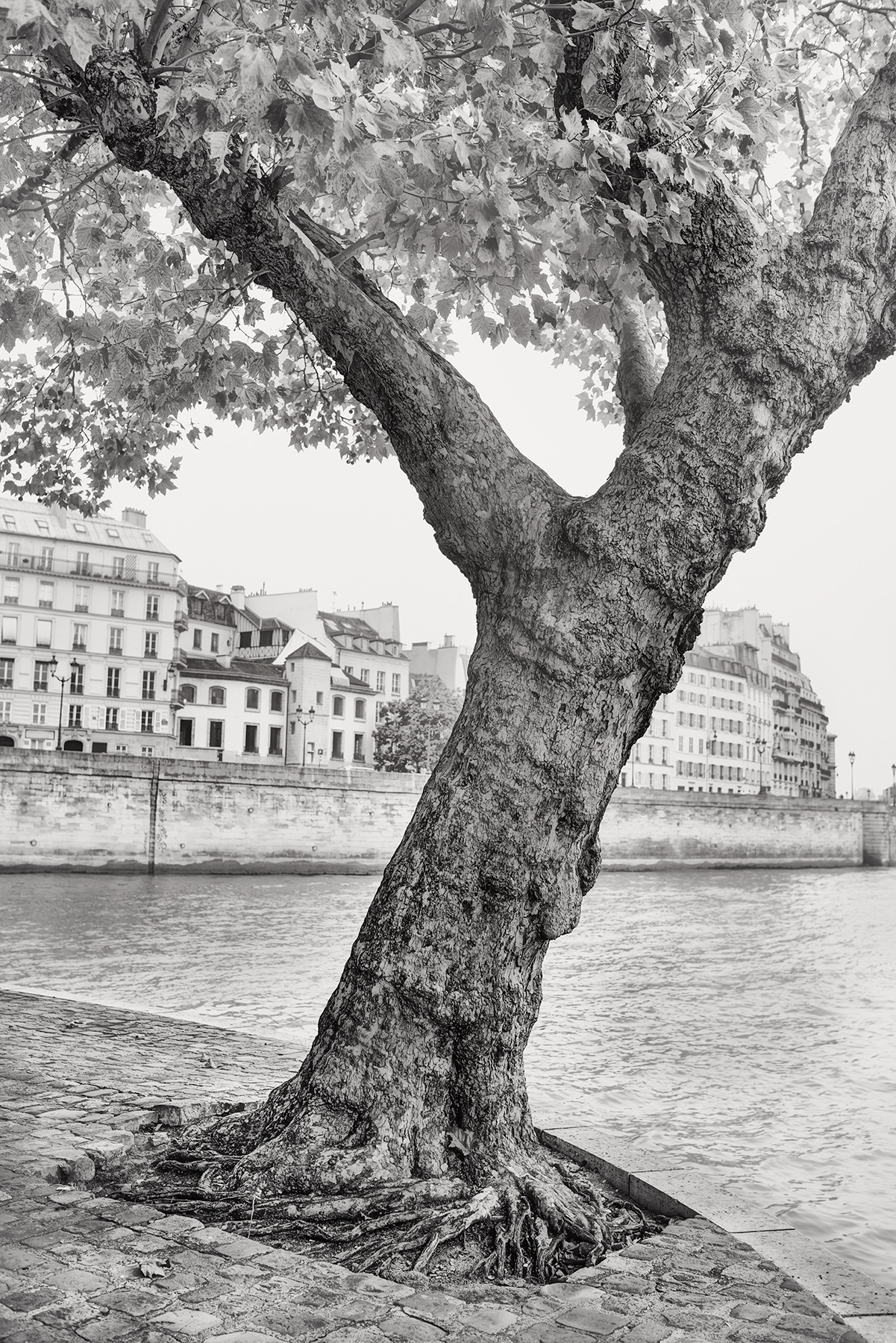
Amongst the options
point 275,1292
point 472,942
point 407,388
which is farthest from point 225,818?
point 275,1292

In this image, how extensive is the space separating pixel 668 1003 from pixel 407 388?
12.8 m

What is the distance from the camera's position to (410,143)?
4832 millimetres

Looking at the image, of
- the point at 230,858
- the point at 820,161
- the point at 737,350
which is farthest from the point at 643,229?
the point at 230,858

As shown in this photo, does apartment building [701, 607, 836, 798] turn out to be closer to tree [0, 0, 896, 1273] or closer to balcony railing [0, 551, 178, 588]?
balcony railing [0, 551, 178, 588]

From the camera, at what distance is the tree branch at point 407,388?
520cm

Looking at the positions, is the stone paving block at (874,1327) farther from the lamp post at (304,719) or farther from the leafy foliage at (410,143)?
the lamp post at (304,719)

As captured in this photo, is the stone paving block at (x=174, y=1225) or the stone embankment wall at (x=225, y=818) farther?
the stone embankment wall at (x=225, y=818)

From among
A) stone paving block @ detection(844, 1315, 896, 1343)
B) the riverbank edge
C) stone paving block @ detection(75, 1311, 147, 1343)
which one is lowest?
the riverbank edge

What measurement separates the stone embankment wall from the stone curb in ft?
120

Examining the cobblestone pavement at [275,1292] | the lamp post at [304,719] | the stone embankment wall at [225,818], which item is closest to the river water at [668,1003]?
the cobblestone pavement at [275,1292]

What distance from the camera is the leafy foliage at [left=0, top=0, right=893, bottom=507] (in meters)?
4.51

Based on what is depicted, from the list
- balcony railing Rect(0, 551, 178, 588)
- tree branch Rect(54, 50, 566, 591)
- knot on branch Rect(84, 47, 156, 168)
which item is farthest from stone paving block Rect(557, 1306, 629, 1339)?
balcony railing Rect(0, 551, 178, 588)

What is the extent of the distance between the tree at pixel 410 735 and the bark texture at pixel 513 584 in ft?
213

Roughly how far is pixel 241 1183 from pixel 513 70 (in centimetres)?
499
